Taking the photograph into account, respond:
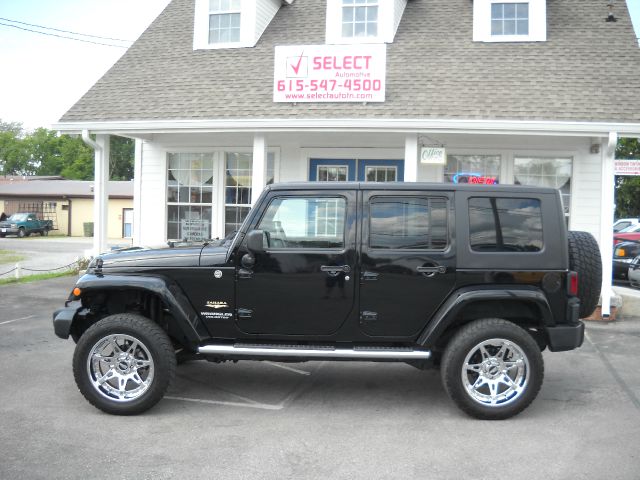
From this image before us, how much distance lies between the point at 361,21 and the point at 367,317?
8466 millimetres

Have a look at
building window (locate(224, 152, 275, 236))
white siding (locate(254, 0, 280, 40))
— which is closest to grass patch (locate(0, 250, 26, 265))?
building window (locate(224, 152, 275, 236))

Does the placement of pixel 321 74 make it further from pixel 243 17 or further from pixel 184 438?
pixel 184 438

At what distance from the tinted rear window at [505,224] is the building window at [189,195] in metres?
7.94

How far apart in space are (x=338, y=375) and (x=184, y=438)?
→ 7.44 feet

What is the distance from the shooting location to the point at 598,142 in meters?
10.9

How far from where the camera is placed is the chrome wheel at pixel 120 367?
527 cm

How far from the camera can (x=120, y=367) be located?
5336 millimetres

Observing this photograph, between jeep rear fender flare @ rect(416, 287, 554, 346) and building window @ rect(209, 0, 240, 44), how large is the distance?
30.5 ft

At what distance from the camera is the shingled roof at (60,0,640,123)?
10328 mm

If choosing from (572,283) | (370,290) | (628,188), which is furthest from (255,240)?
(628,188)

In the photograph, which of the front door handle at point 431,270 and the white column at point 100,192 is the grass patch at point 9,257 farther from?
the front door handle at point 431,270

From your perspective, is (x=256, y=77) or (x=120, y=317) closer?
(x=120, y=317)

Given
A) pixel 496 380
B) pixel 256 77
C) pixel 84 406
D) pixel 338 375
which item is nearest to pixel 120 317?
pixel 84 406

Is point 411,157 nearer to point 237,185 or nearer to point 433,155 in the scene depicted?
point 433,155
